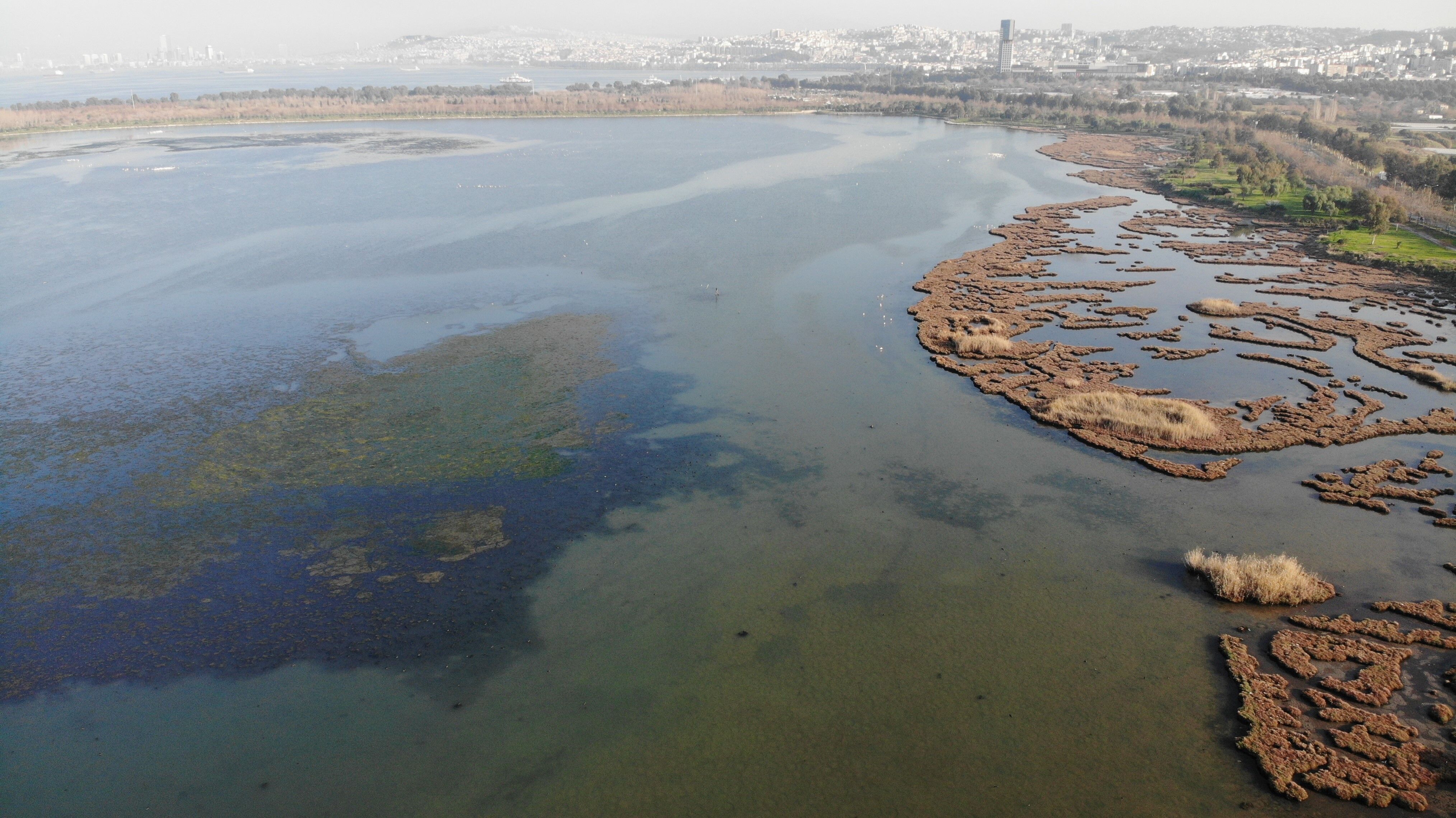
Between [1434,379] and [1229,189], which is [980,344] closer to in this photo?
[1434,379]

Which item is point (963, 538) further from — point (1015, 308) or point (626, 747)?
point (1015, 308)

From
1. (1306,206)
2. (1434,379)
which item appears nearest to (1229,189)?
(1306,206)

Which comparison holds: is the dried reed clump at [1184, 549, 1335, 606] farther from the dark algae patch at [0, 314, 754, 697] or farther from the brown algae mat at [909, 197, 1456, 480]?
the dark algae patch at [0, 314, 754, 697]

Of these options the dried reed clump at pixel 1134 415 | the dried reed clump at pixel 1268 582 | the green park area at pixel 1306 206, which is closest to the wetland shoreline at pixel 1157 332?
the dried reed clump at pixel 1134 415

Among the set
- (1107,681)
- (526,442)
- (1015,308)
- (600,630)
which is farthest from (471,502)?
(1015,308)

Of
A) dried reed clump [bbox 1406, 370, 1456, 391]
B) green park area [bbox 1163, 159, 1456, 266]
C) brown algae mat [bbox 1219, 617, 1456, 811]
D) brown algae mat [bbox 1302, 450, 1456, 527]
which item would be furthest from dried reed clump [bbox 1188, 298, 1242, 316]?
brown algae mat [bbox 1219, 617, 1456, 811]
